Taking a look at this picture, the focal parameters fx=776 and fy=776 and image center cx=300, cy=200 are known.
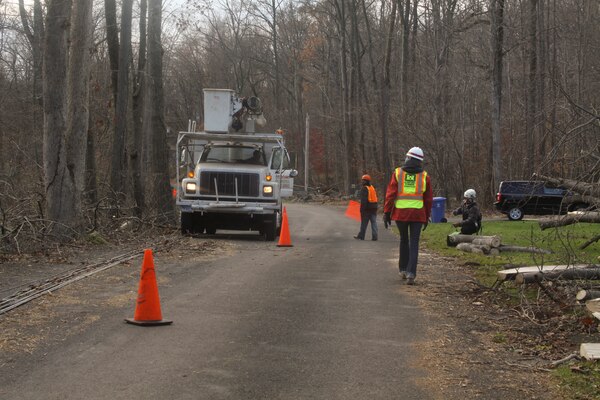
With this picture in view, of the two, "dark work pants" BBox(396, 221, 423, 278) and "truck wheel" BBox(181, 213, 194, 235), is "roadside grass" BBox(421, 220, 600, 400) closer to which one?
"dark work pants" BBox(396, 221, 423, 278)

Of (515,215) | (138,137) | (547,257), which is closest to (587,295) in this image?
(547,257)

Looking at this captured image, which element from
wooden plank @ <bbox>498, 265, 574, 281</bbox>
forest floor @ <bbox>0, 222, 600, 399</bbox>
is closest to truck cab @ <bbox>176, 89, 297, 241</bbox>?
forest floor @ <bbox>0, 222, 600, 399</bbox>

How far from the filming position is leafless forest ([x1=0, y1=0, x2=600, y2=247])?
53.4ft

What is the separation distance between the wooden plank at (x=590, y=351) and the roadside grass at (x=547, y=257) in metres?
0.06

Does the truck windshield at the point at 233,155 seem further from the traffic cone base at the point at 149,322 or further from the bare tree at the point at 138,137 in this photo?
the traffic cone base at the point at 149,322

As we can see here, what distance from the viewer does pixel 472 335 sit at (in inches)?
324

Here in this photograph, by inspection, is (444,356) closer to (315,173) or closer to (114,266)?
(114,266)

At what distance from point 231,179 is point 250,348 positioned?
501 inches

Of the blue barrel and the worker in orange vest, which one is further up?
the worker in orange vest

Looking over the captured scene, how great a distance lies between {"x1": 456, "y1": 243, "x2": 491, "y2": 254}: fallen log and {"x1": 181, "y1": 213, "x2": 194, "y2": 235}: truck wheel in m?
6.87

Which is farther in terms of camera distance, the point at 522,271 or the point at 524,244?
the point at 524,244

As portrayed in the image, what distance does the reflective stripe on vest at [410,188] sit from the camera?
1165 cm

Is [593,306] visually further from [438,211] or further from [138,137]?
[438,211]

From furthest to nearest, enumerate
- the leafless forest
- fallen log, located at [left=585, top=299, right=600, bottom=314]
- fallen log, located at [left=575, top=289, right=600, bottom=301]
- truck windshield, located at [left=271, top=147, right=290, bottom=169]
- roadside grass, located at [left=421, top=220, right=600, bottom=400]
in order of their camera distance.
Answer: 1. truck windshield, located at [left=271, top=147, right=290, bottom=169]
2. the leafless forest
3. fallen log, located at [left=575, top=289, right=600, bottom=301]
4. fallen log, located at [left=585, top=299, right=600, bottom=314]
5. roadside grass, located at [left=421, top=220, right=600, bottom=400]
